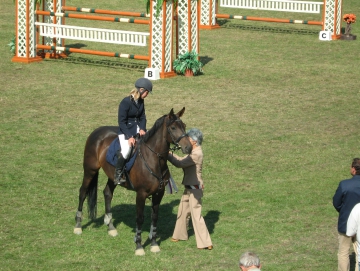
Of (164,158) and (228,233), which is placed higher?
(164,158)

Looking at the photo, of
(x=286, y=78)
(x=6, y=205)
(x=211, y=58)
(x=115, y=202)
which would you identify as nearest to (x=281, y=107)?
(x=286, y=78)

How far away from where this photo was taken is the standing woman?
35.6 ft

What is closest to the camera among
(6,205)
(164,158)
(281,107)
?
(164,158)

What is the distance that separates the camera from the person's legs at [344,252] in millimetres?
9547

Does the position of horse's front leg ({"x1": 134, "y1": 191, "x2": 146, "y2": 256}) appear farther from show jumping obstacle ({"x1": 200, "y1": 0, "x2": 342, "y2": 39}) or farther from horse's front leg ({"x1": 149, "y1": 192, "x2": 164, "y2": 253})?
show jumping obstacle ({"x1": 200, "y1": 0, "x2": 342, "y2": 39})

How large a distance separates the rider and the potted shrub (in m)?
11.1

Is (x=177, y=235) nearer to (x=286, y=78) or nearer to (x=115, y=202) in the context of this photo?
(x=115, y=202)

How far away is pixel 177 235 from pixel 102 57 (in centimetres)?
1442

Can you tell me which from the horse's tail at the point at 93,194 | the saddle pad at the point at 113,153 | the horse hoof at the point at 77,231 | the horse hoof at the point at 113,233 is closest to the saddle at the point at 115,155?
the saddle pad at the point at 113,153

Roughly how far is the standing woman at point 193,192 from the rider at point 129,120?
66cm

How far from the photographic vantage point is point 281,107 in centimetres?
1919

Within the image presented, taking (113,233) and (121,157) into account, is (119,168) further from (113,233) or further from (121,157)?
(113,233)

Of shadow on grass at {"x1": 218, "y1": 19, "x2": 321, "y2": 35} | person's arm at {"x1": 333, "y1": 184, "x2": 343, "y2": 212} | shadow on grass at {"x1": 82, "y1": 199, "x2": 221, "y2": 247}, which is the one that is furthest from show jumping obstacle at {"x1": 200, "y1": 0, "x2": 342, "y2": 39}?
person's arm at {"x1": 333, "y1": 184, "x2": 343, "y2": 212}

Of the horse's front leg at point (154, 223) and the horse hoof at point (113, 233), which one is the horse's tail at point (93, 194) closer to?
the horse hoof at point (113, 233)
